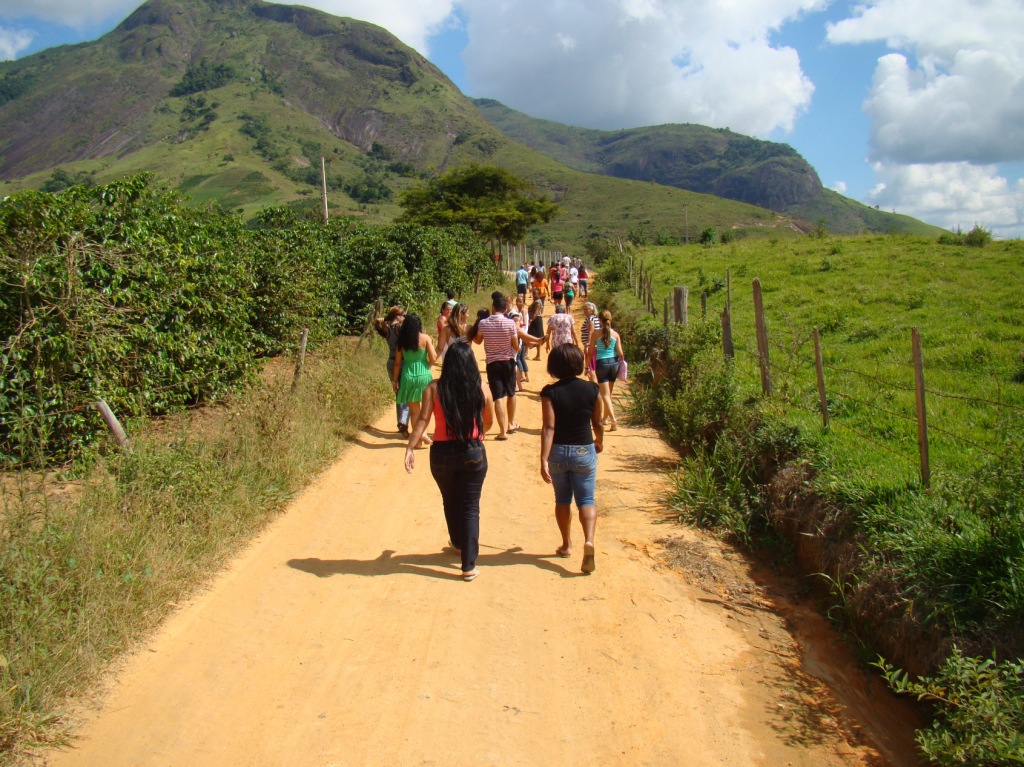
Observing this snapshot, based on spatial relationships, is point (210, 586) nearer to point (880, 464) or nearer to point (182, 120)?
point (880, 464)

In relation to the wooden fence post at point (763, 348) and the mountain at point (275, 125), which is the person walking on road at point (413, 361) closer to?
the wooden fence post at point (763, 348)

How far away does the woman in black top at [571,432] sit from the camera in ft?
17.7

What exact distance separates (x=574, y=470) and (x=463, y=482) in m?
0.83

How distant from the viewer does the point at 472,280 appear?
92.6 ft

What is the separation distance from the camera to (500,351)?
9086 mm

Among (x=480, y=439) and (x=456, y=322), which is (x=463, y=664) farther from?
(x=456, y=322)

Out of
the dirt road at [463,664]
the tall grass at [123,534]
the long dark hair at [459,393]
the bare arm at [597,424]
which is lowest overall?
the dirt road at [463,664]

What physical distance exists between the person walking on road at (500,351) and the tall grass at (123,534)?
2.19 m

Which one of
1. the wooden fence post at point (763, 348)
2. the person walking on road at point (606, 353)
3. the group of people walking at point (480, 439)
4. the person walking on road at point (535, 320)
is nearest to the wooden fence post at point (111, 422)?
the group of people walking at point (480, 439)

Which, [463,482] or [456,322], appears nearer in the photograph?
[463,482]

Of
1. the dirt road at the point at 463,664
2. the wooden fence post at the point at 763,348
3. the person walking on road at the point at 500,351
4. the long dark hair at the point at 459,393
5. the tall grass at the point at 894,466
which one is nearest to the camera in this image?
the dirt road at the point at 463,664

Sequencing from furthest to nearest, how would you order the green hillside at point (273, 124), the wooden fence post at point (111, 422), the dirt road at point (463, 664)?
the green hillside at point (273, 124), the wooden fence post at point (111, 422), the dirt road at point (463, 664)

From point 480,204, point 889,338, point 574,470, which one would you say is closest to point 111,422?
point 574,470

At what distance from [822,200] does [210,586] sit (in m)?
170
